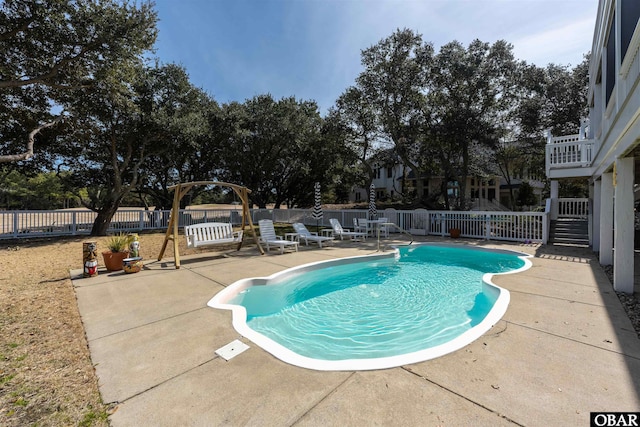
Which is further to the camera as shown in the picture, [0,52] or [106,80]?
[106,80]

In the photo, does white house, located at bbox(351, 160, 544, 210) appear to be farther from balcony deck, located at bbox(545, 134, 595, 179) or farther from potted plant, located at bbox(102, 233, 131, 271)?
potted plant, located at bbox(102, 233, 131, 271)

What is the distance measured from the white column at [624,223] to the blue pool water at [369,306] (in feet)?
7.04

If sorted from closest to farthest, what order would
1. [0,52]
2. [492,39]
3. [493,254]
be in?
[0,52] → [493,254] → [492,39]

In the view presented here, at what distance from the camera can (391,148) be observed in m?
23.9

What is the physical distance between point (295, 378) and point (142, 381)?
1372mm

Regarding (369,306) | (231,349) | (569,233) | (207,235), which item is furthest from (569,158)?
(231,349)

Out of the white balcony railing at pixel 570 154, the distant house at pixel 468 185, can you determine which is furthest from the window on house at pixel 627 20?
the distant house at pixel 468 185

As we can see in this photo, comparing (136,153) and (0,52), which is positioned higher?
(0,52)

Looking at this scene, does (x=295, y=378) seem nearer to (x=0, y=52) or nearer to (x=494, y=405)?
(x=494, y=405)

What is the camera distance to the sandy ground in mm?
2064

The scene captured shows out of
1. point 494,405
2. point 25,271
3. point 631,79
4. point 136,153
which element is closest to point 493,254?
point 631,79

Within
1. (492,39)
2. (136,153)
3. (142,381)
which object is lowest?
(142,381)

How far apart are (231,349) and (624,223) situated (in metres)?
6.52

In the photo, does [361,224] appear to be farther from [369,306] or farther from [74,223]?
[74,223]
